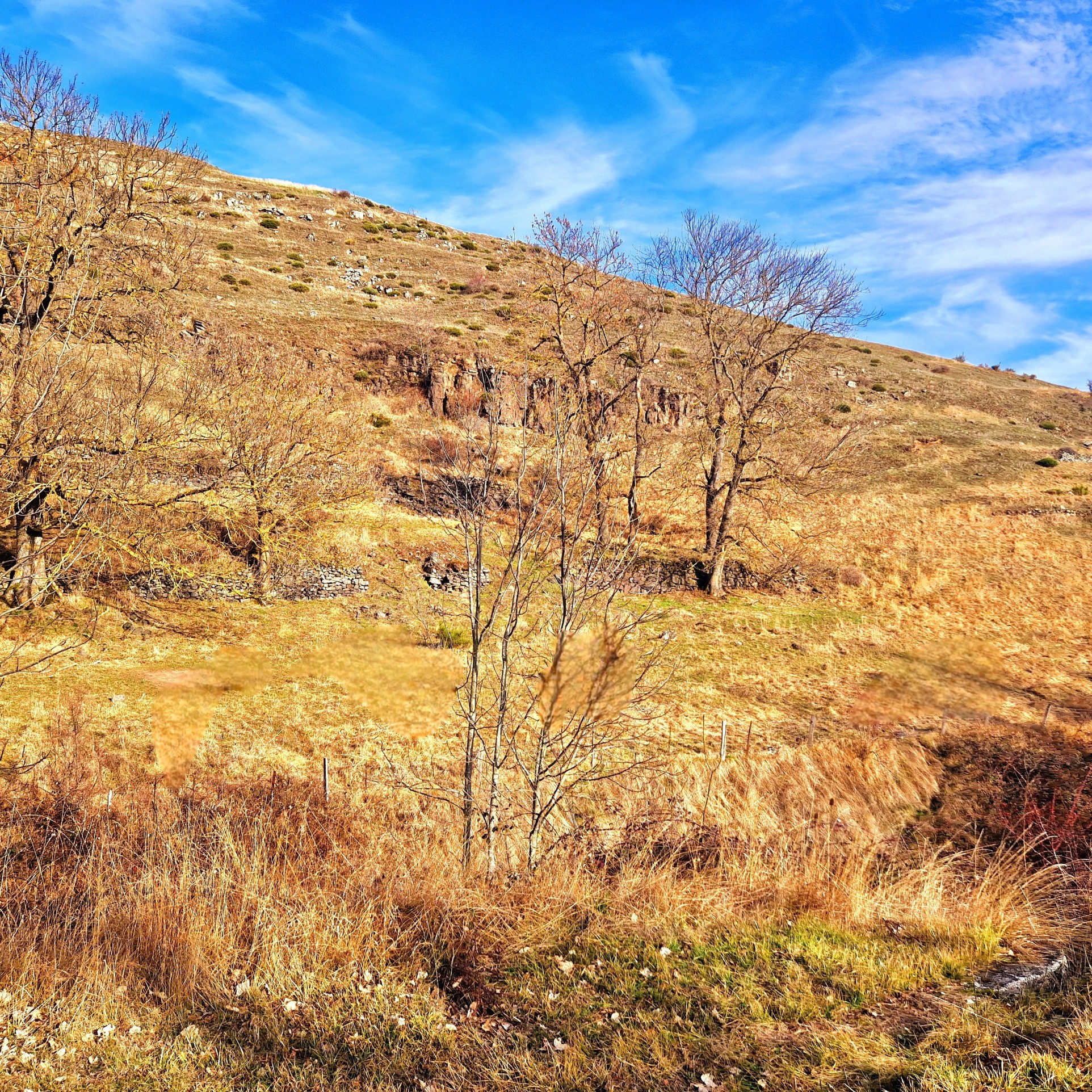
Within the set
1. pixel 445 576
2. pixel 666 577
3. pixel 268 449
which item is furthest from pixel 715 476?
pixel 268 449

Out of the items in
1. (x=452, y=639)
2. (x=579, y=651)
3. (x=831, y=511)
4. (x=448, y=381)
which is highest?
(x=448, y=381)

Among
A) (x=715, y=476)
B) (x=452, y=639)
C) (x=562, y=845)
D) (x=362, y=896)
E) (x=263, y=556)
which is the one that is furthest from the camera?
(x=715, y=476)

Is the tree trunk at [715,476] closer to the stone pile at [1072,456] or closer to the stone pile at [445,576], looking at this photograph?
the stone pile at [445,576]

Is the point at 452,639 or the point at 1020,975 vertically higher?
the point at 1020,975

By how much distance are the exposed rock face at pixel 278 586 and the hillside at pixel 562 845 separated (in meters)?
0.32

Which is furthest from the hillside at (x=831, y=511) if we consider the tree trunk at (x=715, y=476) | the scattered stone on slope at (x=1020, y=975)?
the scattered stone on slope at (x=1020, y=975)

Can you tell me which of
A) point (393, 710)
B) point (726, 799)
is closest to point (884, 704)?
point (726, 799)

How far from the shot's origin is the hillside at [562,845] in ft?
11.4

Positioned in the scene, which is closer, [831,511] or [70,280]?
[70,280]

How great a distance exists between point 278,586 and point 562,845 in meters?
17.2

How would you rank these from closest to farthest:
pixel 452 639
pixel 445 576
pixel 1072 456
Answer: pixel 452 639
pixel 445 576
pixel 1072 456

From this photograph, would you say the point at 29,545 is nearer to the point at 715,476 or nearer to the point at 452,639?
the point at 452,639

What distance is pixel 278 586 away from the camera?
20484 mm

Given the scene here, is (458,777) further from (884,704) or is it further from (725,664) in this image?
(884,704)
